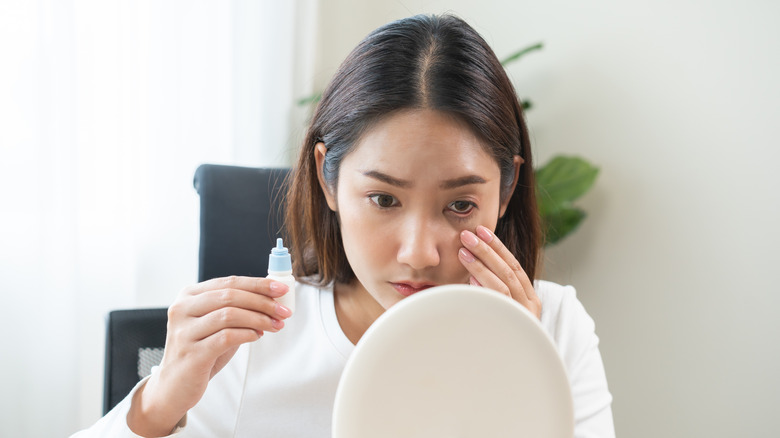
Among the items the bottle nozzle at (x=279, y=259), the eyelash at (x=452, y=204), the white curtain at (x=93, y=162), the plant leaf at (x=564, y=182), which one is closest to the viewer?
the bottle nozzle at (x=279, y=259)

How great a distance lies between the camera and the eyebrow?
0.73 metres

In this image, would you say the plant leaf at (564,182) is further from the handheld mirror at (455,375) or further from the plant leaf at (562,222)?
the handheld mirror at (455,375)

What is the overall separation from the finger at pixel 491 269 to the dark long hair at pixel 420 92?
0.43 feet

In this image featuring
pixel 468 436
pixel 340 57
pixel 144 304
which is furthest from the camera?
pixel 340 57

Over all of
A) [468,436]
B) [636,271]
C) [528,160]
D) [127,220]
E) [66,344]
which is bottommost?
[66,344]

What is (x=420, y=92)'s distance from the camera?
2.56 feet

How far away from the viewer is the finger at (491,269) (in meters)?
0.75

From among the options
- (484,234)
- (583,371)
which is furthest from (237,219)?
(583,371)

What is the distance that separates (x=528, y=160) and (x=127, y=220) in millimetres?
1051

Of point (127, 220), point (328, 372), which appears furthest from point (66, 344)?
point (328, 372)

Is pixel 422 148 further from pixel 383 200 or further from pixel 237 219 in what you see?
pixel 237 219

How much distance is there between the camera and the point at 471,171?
0.75 metres

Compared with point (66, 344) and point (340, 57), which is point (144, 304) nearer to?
point (66, 344)

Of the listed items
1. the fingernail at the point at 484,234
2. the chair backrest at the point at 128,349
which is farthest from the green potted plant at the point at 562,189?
the chair backrest at the point at 128,349
